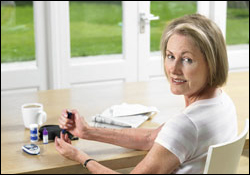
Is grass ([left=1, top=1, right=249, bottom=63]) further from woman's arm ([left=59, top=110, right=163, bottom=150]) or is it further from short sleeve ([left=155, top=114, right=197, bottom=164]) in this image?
short sleeve ([left=155, top=114, right=197, bottom=164])

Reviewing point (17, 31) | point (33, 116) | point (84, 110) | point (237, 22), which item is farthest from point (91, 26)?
point (33, 116)

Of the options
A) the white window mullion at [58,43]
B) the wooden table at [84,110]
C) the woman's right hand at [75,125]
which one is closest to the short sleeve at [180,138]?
the wooden table at [84,110]

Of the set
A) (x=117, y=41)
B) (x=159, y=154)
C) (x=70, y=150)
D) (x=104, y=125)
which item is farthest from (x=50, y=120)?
(x=117, y=41)

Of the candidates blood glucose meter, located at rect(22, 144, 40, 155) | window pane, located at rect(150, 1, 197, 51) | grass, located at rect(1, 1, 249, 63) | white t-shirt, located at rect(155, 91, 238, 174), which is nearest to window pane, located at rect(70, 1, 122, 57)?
grass, located at rect(1, 1, 249, 63)

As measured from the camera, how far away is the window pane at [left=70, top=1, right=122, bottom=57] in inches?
166

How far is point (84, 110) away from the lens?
2367 mm

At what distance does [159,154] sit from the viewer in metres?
1.57

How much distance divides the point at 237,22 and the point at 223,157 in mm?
3394

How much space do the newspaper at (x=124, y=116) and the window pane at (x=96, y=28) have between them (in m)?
1.99

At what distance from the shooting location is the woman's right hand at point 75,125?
1.96 metres

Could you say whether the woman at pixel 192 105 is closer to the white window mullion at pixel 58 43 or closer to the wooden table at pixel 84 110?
the wooden table at pixel 84 110

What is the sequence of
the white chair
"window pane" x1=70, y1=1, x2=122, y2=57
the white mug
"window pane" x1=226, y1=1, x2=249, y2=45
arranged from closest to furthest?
the white chair
the white mug
"window pane" x1=70, y1=1, x2=122, y2=57
"window pane" x1=226, y1=1, x2=249, y2=45

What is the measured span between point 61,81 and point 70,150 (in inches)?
94.6

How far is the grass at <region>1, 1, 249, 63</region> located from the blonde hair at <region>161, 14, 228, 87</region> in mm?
2527
